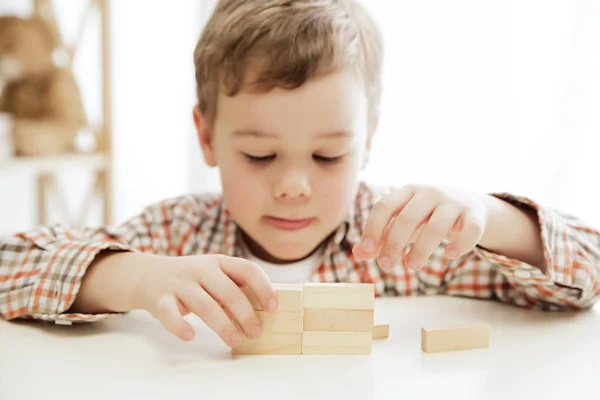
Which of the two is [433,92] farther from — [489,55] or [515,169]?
[515,169]

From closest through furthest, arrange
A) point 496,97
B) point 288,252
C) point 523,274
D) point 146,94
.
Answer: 1. point 523,274
2. point 288,252
3. point 496,97
4. point 146,94

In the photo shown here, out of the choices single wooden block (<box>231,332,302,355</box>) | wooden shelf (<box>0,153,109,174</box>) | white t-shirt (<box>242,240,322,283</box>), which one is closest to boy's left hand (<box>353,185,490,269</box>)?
single wooden block (<box>231,332,302,355</box>)

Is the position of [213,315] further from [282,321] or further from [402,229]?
[402,229]

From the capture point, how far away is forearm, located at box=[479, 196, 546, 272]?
817 mm

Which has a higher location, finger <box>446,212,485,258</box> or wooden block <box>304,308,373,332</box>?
finger <box>446,212,485,258</box>

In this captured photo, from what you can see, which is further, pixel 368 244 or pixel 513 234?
pixel 513 234

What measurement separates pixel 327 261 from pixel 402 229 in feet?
1.17

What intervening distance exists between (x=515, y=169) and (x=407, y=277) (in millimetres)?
906

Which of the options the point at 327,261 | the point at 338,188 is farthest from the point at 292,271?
the point at 338,188

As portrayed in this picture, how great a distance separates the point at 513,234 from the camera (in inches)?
32.7

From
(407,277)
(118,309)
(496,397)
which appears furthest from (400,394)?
(407,277)

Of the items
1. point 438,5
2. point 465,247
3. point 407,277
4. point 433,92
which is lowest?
point 407,277

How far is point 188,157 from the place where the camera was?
2.50m

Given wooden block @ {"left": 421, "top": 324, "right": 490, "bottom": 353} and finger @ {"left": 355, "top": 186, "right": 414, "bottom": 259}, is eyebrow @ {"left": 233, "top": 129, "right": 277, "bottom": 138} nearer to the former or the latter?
finger @ {"left": 355, "top": 186, "right": 414, "bottom": 259}
